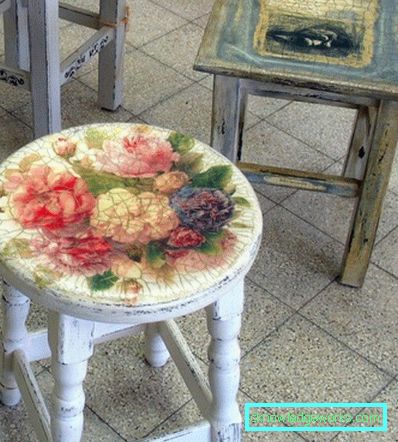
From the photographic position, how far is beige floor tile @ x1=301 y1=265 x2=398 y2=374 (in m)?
1.77

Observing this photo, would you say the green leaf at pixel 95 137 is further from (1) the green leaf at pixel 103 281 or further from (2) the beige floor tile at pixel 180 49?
(2) the beige floor tile at pixel 180 49

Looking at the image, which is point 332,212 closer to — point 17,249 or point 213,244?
point 213,244

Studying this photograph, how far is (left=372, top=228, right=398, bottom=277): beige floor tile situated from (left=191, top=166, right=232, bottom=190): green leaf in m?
0.80

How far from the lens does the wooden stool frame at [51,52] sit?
188 centimetres

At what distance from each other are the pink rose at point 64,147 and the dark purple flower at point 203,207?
170 mm

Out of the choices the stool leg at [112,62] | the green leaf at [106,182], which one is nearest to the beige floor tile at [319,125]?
the stool leg at [112,62]

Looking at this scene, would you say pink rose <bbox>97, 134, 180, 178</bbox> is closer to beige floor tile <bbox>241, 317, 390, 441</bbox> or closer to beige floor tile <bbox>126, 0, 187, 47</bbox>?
beige floor tile <bbox>241, 317, 390, 441</bbox>

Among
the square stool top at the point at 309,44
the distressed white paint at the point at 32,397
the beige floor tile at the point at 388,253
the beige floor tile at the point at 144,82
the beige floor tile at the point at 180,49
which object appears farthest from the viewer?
the beige floor tile at the point at 180,49

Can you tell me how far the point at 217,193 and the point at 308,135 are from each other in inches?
44.5

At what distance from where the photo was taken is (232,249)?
3.77 ft

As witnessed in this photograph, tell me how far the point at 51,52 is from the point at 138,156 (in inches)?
29.0

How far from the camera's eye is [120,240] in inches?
45.0

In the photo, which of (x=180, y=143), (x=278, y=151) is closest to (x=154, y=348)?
(x=180, y=143)

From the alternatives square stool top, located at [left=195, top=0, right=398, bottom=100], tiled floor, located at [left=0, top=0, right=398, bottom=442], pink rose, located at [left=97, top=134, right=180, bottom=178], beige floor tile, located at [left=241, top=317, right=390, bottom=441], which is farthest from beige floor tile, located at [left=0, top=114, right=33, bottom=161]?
pink rose, located at [left=97, top=134, right=180, bottom=178]
